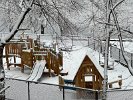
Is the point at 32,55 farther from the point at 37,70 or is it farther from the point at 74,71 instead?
the point at 74,71

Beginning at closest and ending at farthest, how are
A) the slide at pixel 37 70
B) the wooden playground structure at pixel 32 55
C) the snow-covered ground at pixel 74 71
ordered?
the snow-covered ground at pixel 74 71 → the slide at pixel 37 70 → the wooden playground structure at pixel 32 55

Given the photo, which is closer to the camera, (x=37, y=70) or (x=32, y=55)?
(x=37, y=70)

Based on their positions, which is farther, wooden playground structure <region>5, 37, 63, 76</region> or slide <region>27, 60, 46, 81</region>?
wooden playground structure <region>5, 37, 63, 76</region>

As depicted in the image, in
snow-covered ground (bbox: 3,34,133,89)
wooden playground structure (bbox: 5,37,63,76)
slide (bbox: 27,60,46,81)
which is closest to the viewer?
snow-covered ground (bbox: 3,34,133,89)

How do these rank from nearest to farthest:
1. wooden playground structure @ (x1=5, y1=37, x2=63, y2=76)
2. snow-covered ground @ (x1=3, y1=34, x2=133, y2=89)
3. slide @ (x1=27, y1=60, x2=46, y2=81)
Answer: snow-covered ground @ (x1=3, y1=34, x2=133, y2=89), slide @ (x1=27, y1=60, x2=46, y2=81), wooden playground structure @ (x1=5, y1=37, x2=63, y2=76)

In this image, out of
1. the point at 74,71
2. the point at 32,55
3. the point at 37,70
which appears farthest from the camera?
the point at 32,55

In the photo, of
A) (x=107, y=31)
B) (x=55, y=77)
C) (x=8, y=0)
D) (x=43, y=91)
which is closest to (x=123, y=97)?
(x=43, y=91)

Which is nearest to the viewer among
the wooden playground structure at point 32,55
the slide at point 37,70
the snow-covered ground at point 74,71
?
the snow-covered ground at point 74,71

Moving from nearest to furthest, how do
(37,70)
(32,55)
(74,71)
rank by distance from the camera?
(74,71) < (37,70) < (32,55)

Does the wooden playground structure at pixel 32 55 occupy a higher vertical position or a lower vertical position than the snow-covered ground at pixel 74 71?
higher

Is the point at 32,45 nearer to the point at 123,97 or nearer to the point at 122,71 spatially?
the point at 122,71

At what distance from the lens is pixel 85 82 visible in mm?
16375

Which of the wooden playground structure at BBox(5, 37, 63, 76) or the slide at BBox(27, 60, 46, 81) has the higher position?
the wooden playground structure at BBox(5, 37, 63, 76)

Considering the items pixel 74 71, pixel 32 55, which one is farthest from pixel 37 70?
pixel 74 71
